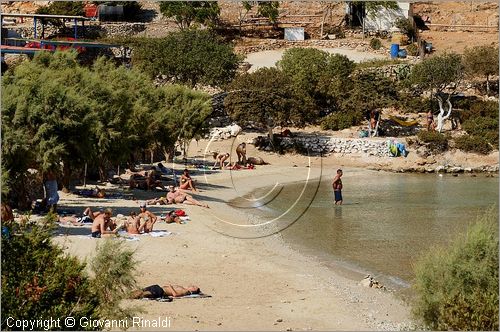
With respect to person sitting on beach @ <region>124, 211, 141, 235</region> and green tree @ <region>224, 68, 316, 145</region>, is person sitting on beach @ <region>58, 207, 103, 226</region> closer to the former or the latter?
person sitting on beach @ <region>124, 211, 141, 235</region>

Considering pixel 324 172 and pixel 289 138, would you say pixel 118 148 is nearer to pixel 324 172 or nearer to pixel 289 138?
pixel 324 172

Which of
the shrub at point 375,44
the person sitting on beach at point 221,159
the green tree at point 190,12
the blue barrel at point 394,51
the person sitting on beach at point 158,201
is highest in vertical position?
the green tree at point 190,12

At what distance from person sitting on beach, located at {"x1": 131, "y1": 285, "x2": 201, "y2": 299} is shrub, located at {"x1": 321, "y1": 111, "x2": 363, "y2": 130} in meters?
33.4

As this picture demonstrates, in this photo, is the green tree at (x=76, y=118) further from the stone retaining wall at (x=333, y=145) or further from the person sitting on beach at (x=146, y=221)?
the stone retaining wall at (x=333, y=145)

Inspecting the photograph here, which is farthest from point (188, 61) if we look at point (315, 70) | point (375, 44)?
point (375, 44)

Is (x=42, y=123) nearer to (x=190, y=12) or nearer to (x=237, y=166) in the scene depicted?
(x=237, y=166)

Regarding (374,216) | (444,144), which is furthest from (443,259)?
(444,144)

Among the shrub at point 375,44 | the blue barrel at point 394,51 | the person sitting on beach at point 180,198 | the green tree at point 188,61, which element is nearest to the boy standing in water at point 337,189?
the person sitting on beach at point 180,198

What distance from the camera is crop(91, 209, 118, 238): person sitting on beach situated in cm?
2159

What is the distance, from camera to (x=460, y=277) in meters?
14.3

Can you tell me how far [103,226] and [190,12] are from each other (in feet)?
164

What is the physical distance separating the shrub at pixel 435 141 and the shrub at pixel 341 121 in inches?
183

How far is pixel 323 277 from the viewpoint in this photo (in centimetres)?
2059

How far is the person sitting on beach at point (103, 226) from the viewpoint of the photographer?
21.6 metres
